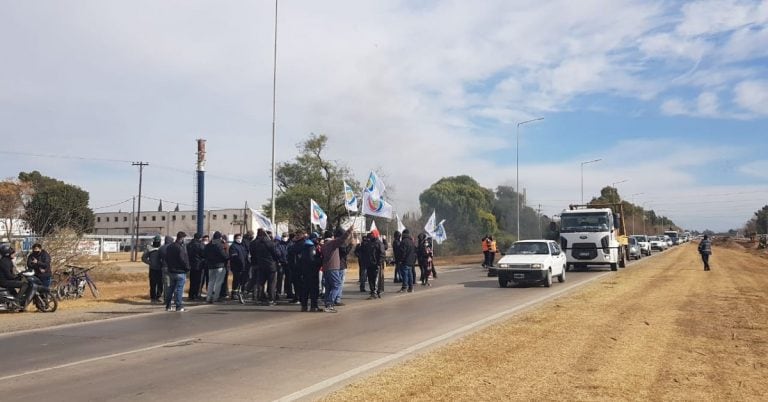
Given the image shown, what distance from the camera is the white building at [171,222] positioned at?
319ft

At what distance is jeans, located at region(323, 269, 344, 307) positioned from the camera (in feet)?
46.4

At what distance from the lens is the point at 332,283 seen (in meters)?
14.2

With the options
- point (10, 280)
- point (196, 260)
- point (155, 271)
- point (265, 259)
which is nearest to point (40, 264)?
point (10, 280)

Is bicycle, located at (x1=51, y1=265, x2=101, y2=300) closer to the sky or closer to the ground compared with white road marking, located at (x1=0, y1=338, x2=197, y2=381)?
closer to the sky

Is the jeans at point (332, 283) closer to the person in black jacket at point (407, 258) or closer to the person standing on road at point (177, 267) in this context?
the person standing on road at point (177, 267)

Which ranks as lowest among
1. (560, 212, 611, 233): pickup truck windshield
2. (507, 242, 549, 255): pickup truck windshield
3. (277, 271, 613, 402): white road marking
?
(277, 271, 613, 402): white road marking

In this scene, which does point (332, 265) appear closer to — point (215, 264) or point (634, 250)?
point (215, 264)

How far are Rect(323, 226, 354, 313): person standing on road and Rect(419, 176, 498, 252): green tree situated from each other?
52.5m

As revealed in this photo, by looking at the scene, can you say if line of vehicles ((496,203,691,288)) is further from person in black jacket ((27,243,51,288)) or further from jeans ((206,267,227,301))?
person in black jacket ((27,243,51,288))

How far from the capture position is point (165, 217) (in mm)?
107812

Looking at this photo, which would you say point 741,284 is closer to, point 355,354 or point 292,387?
point 355,354

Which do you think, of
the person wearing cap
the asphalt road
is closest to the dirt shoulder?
the asphalt road

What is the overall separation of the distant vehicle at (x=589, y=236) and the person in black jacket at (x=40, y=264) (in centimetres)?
2161

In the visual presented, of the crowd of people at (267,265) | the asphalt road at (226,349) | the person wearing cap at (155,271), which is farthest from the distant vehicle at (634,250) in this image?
the person wearing cap at (155,271)
